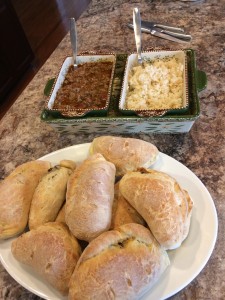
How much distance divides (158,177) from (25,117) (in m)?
0.66

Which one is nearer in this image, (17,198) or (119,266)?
(119,266)

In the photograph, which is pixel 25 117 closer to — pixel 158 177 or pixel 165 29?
pixel 158 177

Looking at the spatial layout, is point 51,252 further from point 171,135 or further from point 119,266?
point 171,135

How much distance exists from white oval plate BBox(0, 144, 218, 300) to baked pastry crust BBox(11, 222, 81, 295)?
38 mm

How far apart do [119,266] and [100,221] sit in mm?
98

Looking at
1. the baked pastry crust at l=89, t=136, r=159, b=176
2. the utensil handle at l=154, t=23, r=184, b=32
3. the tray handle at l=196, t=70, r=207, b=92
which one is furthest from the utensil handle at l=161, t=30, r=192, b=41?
the baked pastry crust at l=89, t=136, r=159, b=176

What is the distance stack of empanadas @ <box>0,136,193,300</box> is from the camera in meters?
0.50

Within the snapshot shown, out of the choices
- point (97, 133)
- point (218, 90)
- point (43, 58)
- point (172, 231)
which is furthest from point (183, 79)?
point (43, 58)

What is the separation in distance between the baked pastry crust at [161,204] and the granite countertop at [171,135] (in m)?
0.15

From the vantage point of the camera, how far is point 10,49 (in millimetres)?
2439

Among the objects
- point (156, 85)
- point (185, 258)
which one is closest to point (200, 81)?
point (156, 85)

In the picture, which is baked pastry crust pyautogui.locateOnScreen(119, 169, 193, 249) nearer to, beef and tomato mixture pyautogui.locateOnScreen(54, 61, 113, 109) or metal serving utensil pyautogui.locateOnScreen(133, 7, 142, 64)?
beef and tomato mixture pyautogui.locateOnScreen(54, 61, 113, 109)

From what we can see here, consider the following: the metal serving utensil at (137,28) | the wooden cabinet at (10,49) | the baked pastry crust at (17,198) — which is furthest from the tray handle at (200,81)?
the wooden cabinet at (10,49)

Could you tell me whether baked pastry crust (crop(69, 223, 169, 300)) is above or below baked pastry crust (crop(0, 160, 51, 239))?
below
